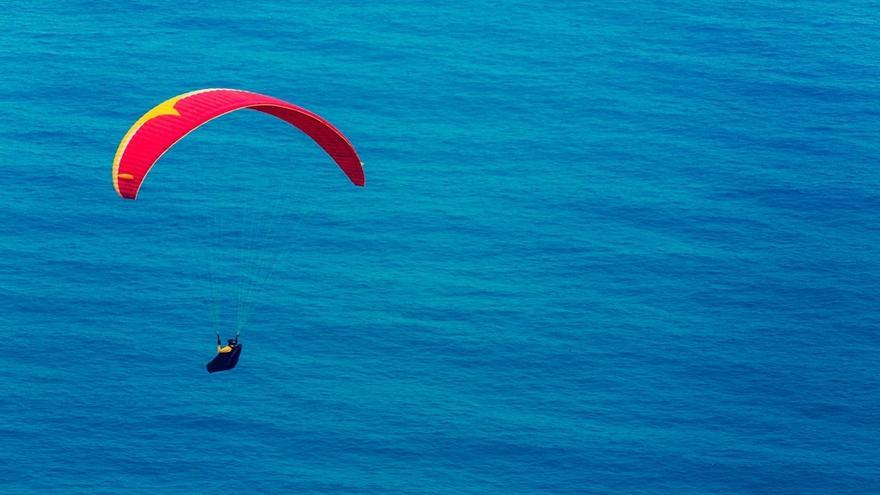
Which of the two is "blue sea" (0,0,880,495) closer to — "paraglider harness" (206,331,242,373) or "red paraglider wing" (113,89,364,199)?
"paraglider harness" (206,331,242,373)

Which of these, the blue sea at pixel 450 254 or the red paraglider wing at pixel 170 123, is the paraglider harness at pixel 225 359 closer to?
the red paraglider wing at pixel 170 123

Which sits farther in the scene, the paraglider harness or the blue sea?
the blue sea

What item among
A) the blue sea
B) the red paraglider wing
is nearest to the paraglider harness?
the red paraglider wing

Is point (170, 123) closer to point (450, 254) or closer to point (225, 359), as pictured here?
point (225, 359)

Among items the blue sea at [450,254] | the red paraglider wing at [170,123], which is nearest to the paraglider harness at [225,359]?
the red paraglider wing at [170,123]

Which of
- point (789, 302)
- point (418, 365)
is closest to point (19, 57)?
point (418, 365)

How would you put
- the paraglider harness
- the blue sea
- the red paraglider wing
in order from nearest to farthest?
1. the red paraglider wing
2. the paraglider harness
3. the blue sea
